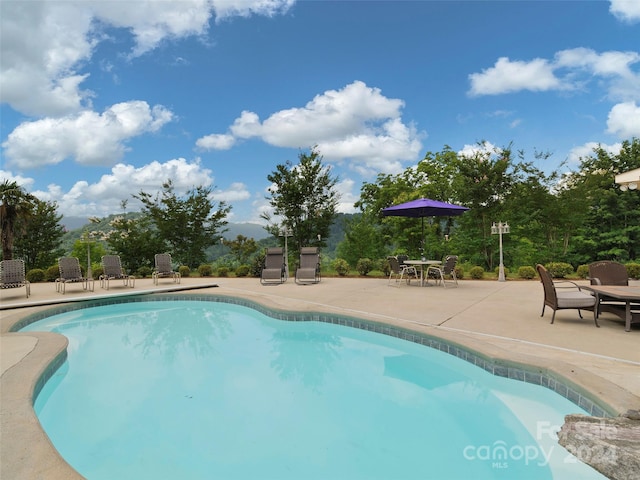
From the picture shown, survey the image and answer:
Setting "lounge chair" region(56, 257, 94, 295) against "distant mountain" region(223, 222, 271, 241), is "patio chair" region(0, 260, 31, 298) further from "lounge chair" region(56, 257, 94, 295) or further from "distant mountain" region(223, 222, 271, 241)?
"distant mountain" region(223, 222, 271, 241)

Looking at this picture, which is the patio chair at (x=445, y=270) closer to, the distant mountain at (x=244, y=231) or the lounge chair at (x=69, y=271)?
the distant mountain at (x=244, y=231)

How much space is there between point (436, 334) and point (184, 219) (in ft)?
40.4

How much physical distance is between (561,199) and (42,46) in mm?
16122

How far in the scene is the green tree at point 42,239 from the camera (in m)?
15.6

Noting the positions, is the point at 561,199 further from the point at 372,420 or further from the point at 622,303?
the point at 372,420

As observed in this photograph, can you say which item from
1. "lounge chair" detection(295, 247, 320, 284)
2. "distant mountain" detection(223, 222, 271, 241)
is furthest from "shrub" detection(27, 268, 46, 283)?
"lounge chair" detection(295, 247, 320, 284)

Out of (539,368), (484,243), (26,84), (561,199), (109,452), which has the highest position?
(26,84)

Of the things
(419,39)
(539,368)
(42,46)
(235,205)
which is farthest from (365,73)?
(539,368)

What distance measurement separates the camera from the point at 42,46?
8.27 m

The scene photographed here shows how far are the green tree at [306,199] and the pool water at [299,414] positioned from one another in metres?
9.00

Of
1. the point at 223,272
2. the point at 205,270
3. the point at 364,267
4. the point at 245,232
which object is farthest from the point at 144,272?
the point at 364,267

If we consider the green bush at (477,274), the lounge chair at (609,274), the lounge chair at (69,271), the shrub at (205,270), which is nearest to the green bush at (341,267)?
the green bush at (477,274)

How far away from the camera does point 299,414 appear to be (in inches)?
129

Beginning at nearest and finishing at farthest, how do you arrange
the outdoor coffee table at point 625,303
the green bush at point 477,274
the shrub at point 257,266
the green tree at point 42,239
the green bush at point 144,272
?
1. the outdoor coffee table at point 625,303
2. the green bush at point 477,274
3. the shrub at point 257,266
4. the green bush at point 144,272
5. the green tree at point 42,239
